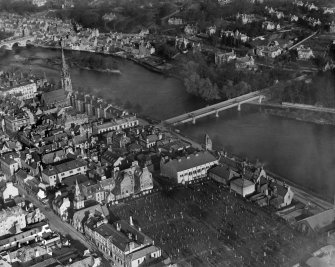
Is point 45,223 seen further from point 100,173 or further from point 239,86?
point 239,86

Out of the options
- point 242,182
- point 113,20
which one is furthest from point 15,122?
point 113,20

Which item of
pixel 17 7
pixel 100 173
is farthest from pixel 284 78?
pixel 17 7

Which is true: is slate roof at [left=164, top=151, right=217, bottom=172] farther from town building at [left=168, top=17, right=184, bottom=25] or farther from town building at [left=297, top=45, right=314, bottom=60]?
town building at [left=168, top=17, right=184, bottom=25]

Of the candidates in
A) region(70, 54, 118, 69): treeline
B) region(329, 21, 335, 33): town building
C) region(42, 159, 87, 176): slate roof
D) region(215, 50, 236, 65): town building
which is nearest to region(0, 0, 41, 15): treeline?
region(70, 54, 118, 69): treeline

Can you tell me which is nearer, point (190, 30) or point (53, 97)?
point (53, 97)

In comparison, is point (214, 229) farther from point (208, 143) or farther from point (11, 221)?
point (208, 143)

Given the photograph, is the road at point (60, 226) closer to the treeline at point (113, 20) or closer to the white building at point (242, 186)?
the white building at point (242, 186)

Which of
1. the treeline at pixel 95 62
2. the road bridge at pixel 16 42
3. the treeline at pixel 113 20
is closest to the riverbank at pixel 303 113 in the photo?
the treeline at pixel 95 62
